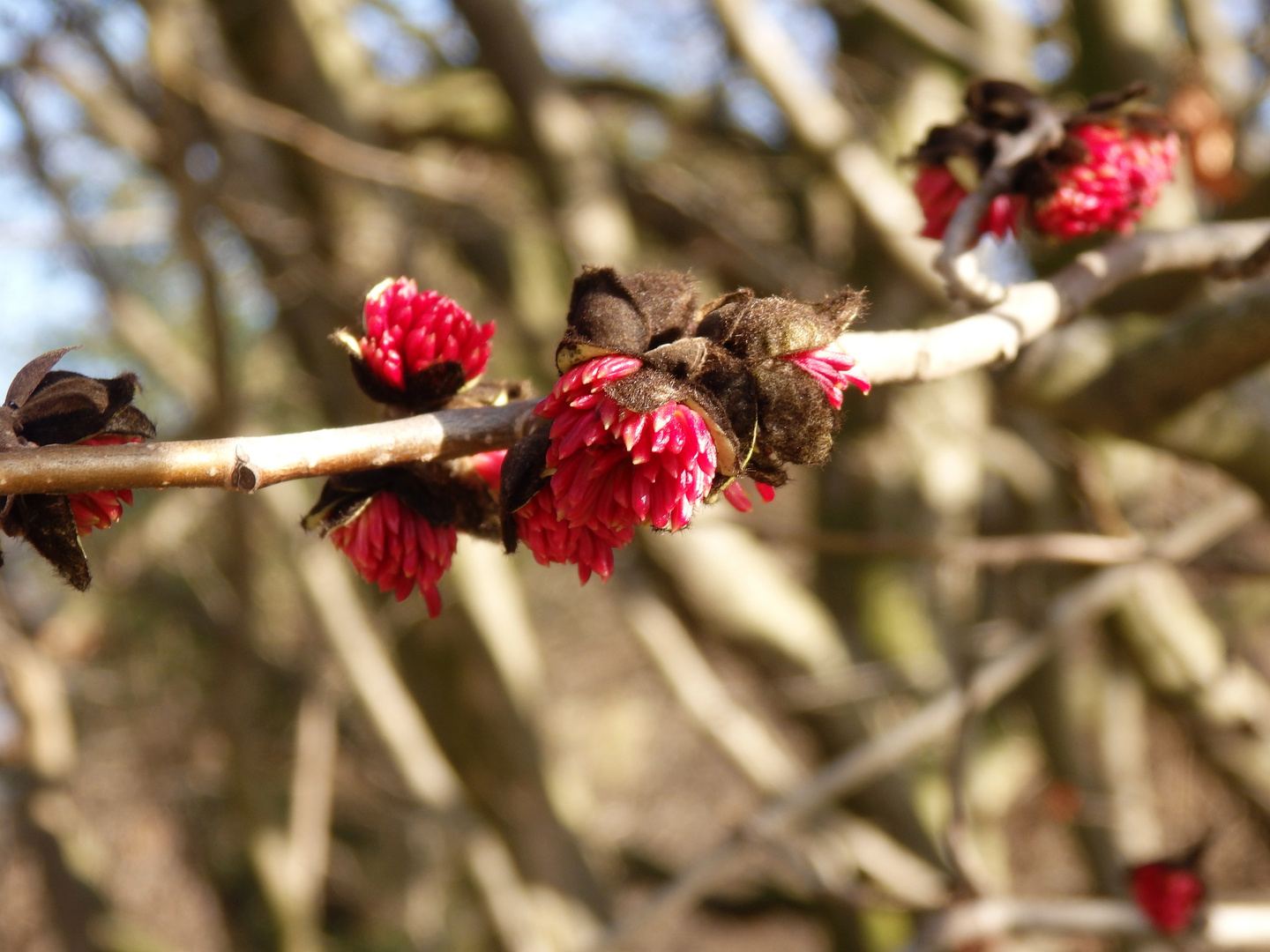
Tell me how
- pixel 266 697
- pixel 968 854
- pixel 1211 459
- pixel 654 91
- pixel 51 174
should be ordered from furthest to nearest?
1. pixel 266 697
2. pixel 654 91
3. pixel 51 174
4. pixel 968 854
5. pixel 1211 459

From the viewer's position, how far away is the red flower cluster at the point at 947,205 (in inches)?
53.2

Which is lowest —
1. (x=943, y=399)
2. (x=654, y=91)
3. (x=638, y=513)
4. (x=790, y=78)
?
(x=638, y=513)

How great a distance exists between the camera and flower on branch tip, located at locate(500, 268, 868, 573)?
2.74ft

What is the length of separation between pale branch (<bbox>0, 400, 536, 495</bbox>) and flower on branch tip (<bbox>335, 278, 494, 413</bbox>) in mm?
131

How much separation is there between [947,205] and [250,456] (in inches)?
40.7

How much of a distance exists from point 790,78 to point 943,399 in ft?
4.76

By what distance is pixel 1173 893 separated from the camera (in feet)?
6.56

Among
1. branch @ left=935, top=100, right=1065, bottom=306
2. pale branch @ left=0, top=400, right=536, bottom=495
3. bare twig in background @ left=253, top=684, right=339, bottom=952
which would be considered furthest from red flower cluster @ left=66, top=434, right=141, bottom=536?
bare twig in background @ left=253, top=684, right=339, bottom=952

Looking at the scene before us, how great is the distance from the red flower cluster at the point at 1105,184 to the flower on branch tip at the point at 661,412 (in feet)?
1.85

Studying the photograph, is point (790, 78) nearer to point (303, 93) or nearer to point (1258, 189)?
point (1258, 189)

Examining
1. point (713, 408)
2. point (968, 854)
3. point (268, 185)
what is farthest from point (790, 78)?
point (713, 408)

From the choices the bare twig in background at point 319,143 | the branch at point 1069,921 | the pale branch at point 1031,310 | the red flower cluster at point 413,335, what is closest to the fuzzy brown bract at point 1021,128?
the pale branch at point 1031,310

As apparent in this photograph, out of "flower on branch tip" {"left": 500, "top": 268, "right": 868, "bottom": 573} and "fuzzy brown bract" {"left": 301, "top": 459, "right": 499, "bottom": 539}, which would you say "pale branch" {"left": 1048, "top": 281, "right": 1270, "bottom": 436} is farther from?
"fuzzy brown bract" {"left": 301, "top": 459, "right": 499, "bottom": 539}

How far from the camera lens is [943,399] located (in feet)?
13.3
